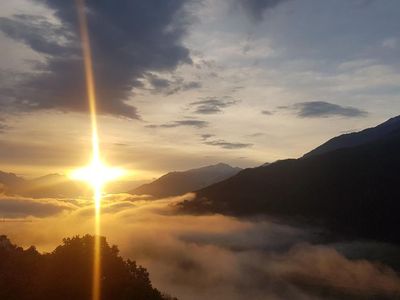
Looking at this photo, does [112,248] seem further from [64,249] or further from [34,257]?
[34,257]

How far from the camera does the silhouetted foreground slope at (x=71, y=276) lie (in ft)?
292

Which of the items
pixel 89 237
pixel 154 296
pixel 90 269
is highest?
pixel 89 237

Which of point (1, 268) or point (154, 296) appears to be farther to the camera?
point (1, 268)

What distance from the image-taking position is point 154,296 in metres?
89.5

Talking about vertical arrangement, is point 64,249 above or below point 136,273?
above

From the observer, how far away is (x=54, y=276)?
92.4m

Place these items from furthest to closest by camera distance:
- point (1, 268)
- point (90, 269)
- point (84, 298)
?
point (1, 268), point (90, 269), point (84, 298)

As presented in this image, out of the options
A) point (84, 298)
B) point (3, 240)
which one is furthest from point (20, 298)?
Result: point (3, 240)

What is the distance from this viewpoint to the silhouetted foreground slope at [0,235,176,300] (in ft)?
292

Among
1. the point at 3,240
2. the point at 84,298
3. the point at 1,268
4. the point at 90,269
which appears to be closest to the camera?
the point at 84,298

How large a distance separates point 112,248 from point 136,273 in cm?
810

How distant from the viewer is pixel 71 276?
92000mm

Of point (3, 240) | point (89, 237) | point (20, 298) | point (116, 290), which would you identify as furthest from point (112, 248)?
point (3, 240)

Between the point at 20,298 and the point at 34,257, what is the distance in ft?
49.9
